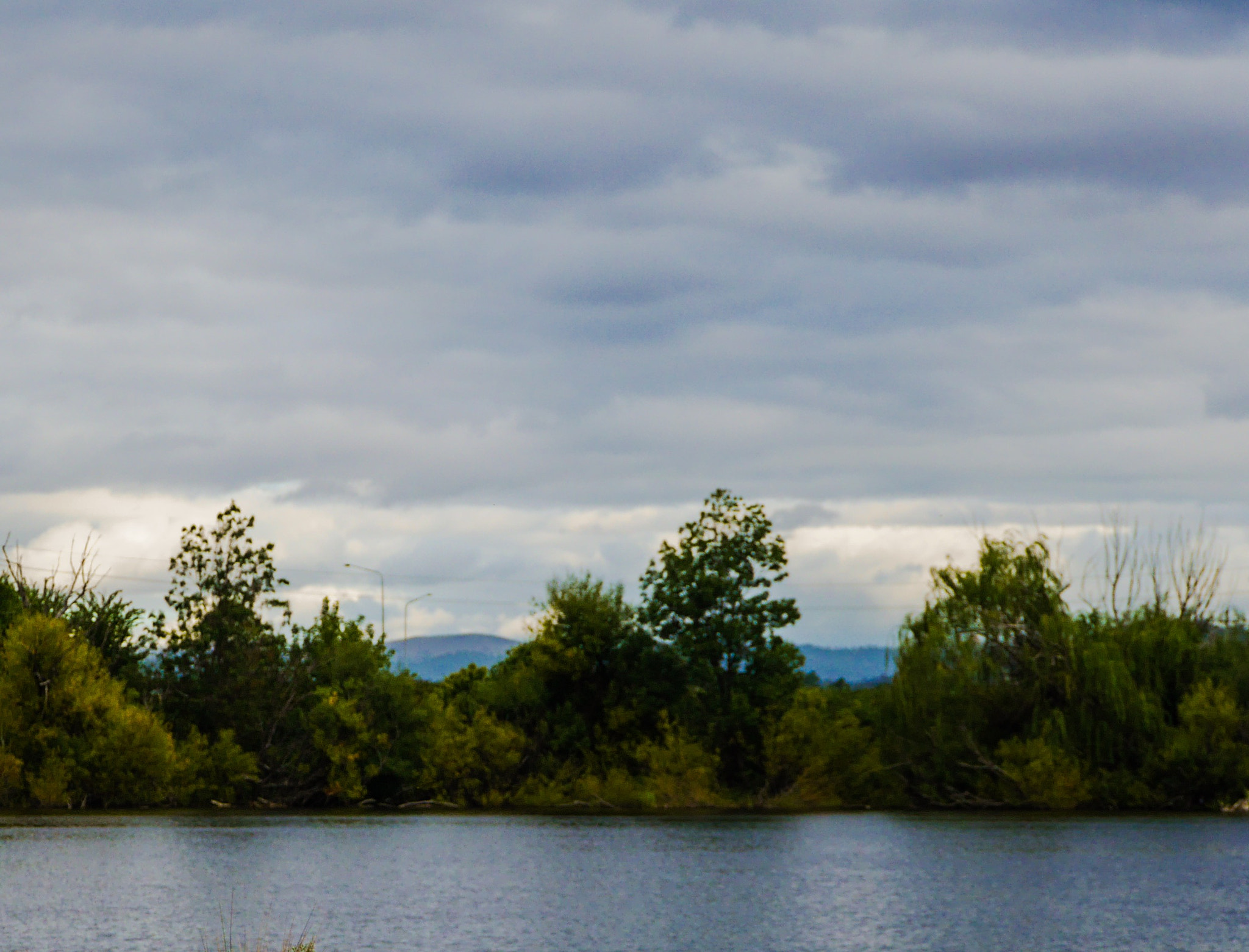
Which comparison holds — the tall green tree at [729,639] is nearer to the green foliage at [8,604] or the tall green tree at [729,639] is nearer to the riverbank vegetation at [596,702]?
the riverbank vegetation at [596,702]

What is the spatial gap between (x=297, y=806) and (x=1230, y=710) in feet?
193

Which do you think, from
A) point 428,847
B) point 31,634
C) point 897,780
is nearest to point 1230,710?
point 897,780

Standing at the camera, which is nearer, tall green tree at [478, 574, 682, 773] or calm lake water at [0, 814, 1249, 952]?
calm lake water at [0, 814, 1249, 952]

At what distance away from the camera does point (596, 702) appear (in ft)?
345

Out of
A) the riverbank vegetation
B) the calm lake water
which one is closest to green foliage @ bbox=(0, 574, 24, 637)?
the riverbank vegetation

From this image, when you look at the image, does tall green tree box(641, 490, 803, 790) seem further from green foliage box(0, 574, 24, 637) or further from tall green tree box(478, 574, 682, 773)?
green foliage box(0, 574, 24, 637)

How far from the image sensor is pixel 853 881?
5538 centimetres

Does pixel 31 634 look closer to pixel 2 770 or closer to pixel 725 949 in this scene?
pixel 2 770

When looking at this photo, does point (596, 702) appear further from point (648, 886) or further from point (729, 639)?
point (648, 886)

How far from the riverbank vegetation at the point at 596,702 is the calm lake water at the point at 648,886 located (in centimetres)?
839

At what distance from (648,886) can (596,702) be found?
51013 millimetres

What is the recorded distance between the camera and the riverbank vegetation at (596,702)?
8875cm

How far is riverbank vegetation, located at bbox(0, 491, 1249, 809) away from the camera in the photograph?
8875cm

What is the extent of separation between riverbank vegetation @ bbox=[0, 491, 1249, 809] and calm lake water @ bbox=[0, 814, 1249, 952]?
8.39 m
